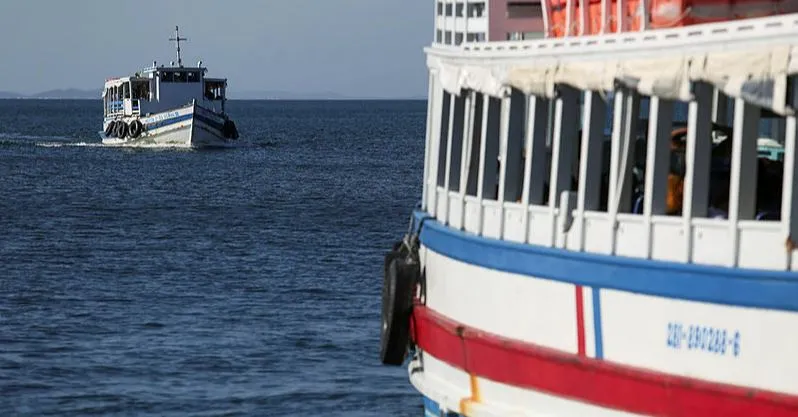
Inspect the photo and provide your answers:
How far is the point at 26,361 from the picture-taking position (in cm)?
2627

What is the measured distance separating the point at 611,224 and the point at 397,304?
4.44 meters

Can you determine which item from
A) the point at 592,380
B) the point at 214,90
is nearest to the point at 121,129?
the point at 214,90

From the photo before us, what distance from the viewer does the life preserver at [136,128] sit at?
93312mm

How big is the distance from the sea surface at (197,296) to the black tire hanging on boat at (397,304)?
522cm

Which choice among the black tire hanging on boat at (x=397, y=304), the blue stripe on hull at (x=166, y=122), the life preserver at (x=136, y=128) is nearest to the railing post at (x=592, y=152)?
the black tire hanging on boat at (x=397, y=304)

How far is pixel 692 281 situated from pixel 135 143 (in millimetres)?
83811

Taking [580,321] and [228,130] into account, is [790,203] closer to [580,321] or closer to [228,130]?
[580,321]

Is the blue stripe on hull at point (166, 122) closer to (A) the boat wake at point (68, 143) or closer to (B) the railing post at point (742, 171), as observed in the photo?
(A) the boat wake at point (68, 143)

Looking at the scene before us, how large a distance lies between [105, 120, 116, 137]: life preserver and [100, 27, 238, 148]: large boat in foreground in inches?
56.0

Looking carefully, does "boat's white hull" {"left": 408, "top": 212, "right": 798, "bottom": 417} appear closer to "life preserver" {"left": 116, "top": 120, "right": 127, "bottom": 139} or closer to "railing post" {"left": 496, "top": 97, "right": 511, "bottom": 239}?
"railing post" {"left": 496, "top": 97, "right": 511, "bottom": 239}

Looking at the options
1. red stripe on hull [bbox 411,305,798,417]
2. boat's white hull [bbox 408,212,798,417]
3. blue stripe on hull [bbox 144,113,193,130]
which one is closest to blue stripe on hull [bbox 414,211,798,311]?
boat's white hull [bbox 408,212,798,417]

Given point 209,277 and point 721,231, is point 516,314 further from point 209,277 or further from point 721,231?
point 209,277

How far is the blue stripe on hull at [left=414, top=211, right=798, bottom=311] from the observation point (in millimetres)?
11391

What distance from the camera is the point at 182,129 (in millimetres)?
91000
